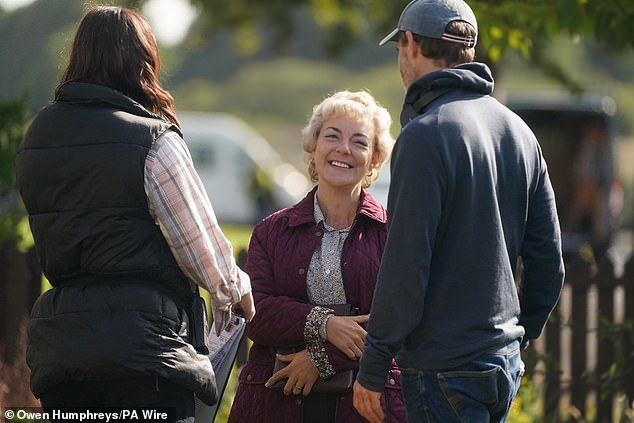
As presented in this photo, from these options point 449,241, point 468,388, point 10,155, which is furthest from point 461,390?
point 10,155

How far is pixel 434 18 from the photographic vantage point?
3156 millimetres

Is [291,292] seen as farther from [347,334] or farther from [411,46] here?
[411,46]

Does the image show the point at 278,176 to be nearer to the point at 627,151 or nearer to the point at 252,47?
the point at 252,47

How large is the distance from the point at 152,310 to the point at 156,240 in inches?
8.3

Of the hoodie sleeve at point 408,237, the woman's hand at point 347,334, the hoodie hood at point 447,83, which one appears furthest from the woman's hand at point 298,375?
the hoodie hood at point 447,83

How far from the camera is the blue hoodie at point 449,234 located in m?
2.96

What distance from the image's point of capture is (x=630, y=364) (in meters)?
5.82

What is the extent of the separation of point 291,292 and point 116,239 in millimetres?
869

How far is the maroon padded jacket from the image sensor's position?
3.67 meters

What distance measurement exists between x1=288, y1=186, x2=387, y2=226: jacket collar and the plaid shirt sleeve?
64cm

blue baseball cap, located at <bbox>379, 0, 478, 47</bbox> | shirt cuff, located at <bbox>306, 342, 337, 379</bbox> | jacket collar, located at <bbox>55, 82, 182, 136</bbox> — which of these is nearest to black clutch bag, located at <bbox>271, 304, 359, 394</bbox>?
shirt cuff, located at <bbox>306, 342, 337, 379</bbox>

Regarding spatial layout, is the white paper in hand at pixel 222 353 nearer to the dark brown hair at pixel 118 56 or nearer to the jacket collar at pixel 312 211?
the jacket collar at pixel 312 211

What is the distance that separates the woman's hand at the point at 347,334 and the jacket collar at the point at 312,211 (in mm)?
389

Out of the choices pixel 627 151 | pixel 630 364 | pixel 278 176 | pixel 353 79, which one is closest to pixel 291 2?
pixel 630 364
